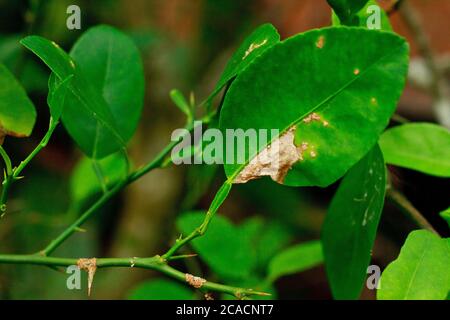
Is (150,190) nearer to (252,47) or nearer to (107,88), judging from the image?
(107,88)

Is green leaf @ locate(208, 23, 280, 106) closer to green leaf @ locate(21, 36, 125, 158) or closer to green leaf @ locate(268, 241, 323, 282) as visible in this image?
green leaf @ locate(21, 36, 125, 158)

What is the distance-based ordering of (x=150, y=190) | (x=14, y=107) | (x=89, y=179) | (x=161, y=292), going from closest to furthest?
(x=14, y=107), (x=161, y=292), (x=89, y=179), (x=150, y=190)


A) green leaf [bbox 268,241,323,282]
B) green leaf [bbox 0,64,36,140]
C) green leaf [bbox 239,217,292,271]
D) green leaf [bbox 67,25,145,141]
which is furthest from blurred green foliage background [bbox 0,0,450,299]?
green leaf [bbox 0,64,36,140]

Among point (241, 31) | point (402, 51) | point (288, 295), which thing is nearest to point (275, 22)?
point (241, 31)

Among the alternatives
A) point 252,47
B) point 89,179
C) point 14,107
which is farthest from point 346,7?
point 89,179

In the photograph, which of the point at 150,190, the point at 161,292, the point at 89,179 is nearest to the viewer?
the point at 161,292

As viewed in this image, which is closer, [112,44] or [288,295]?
[112,44]

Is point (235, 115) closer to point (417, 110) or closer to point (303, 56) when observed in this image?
point (303, 56)
